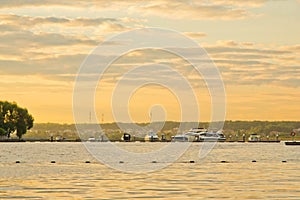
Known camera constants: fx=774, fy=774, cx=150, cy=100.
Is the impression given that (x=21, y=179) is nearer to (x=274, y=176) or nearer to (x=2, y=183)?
(x=2, y=183)

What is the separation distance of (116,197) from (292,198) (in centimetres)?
1228

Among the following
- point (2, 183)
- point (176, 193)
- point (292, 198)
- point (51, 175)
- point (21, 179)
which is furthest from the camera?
point (51, 175)

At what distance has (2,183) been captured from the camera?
223 ft

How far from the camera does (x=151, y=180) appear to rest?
72250mm

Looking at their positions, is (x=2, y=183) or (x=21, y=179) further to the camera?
(x=21, y=179)

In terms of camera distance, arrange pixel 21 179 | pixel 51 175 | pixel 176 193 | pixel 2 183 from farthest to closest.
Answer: pixel 51 175, pixel 21 179, pixel 2 183, pixel 176 193

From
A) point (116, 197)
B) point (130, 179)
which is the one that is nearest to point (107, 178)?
point (130, 179)

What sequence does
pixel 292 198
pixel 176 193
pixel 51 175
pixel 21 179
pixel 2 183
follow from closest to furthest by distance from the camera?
1. pixel 292 198
2. pixel 176 193
3. pixel 2 183
4. pixel 21 179
5. pixel 51 175

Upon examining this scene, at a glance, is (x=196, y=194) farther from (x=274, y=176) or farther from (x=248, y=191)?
(x=274, y=176)

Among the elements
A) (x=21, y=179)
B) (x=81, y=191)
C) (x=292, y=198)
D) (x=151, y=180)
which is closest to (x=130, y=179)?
(x=151, y=180)

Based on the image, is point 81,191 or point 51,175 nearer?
point 81,191

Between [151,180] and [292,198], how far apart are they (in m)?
21.0

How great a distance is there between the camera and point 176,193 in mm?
57469

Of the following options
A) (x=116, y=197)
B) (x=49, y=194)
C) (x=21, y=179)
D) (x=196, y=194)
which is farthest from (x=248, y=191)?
(x=21, y=179)
